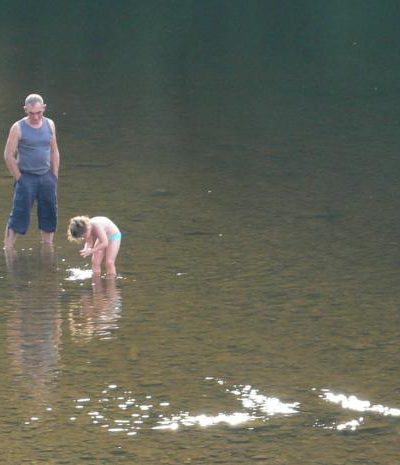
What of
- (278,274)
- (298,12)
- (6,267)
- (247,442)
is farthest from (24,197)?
(298,12)

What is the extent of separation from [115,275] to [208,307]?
128 centimetres

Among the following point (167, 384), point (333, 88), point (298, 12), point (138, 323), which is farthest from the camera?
point (298, 12)

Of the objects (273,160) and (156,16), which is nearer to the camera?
(273,160)

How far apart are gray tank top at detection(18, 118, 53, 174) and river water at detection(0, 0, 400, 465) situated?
762 mm

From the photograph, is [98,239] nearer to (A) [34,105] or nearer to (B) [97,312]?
(B) [97,312]

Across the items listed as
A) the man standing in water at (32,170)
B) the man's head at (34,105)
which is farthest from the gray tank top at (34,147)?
the man's head at (34,105)

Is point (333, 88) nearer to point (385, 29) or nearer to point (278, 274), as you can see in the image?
point (385, 29)

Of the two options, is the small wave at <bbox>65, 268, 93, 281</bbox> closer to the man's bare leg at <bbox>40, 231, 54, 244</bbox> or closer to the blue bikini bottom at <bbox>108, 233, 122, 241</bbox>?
the blue bikini bottom at <bbox>108, 233, 122, 241</bbox>

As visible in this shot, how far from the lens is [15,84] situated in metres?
22.7

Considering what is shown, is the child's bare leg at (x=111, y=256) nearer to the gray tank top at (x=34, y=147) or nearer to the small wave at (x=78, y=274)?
the small wave at (x=78, y=274)

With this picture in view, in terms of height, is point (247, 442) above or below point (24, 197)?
below

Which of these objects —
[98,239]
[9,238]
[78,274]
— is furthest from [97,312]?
[9,238]

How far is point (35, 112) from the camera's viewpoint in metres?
12.8

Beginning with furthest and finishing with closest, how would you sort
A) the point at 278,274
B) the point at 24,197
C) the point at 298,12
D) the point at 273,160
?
the point at 298,12
the point at 273,160
the point at 24,197
the point at 278,274
